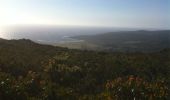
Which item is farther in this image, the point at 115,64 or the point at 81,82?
the point at 115,64

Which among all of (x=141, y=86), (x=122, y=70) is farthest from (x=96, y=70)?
(x=141, y=86)

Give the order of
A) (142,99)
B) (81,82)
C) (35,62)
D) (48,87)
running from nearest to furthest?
(142,99) < (48,87) < (81,82) < (35,62)

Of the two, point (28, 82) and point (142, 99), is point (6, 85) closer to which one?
point (28, 82)

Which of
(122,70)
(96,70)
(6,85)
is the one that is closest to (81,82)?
(96,70)

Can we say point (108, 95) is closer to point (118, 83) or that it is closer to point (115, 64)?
point (118, 83)

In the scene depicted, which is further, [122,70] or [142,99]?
[122,70]

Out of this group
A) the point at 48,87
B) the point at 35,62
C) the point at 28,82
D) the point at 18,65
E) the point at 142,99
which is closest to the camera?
the point at 142,99
